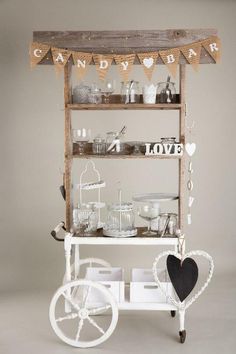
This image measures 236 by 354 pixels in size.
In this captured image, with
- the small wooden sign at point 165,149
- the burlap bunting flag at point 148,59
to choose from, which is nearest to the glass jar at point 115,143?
the small wooden sign at point 165,149

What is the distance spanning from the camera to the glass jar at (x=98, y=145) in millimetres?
3878

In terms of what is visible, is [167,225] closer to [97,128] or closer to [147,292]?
[147,292]

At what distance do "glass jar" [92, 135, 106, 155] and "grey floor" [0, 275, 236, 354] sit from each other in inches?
42.9

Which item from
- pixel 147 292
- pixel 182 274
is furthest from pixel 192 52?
pixel 147 292

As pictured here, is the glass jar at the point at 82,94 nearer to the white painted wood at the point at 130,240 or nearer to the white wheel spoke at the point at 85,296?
the white painted wood at the point at 130,240

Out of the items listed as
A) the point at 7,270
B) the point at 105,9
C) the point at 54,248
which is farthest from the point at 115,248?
the point at 105,9

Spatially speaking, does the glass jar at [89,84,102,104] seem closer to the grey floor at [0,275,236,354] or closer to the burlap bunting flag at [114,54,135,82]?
the burlap bunting flag at [114,54,135,82]

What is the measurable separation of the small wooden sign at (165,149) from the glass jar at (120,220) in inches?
14.7

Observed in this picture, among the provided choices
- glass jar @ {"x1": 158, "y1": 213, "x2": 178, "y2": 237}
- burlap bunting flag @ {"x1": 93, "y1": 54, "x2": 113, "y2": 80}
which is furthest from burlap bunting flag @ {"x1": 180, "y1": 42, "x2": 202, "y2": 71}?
glass jar @ {"x1": 158, "y1": 213, "x2": 178, "y2": 237}

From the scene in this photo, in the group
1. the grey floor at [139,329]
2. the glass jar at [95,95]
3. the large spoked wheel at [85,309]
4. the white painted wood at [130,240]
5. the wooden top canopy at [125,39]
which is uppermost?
the wooden top canopy at [125,39]

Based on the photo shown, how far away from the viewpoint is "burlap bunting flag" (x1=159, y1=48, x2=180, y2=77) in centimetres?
371

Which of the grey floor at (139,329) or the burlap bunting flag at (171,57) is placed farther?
the burlap bunting flag at (171,57)

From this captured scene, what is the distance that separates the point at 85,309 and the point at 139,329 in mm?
443

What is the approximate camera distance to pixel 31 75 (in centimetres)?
498
